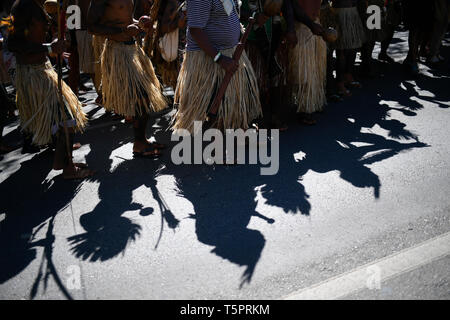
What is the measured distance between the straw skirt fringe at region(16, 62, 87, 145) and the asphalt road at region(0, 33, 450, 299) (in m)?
0.49

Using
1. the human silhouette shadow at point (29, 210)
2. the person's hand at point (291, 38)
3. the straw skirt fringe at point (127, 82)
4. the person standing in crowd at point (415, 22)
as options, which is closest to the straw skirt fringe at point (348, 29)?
the person standing in crowd at point (415, 22)

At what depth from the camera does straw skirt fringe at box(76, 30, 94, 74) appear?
5859mm

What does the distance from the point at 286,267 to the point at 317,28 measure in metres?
2.75

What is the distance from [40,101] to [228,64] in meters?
1.77

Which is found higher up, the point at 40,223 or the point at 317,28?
the point at 317,28

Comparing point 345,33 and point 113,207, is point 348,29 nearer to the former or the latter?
point 345,33

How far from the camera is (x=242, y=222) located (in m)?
3.23

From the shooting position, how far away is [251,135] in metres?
4.43

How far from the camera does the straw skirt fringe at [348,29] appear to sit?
5926 millimetres

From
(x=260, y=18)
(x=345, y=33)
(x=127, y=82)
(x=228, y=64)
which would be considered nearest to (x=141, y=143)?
(x=127, y=82)
